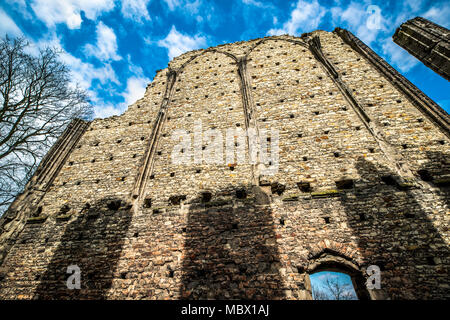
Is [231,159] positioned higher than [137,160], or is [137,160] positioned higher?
[137,160]

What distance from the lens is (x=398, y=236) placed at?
3.61 m

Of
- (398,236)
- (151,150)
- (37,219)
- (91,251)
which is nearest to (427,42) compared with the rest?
(398,236)

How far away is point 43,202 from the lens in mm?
5648

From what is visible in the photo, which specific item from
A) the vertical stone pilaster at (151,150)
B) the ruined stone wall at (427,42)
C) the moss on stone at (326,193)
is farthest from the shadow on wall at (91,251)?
the ruined stone wall at (427,42)

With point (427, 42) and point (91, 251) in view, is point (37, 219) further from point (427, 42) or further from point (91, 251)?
point (427, 42)

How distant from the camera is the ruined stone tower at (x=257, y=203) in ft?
11.8

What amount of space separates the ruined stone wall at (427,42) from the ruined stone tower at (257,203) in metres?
0.68

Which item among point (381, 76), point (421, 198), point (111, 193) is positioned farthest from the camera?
point (381, 76)

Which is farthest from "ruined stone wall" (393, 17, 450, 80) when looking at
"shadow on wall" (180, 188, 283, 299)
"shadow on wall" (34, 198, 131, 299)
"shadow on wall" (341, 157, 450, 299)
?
"shadow on wall" (34, 198, 131, 299)

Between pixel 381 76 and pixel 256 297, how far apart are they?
7.69m

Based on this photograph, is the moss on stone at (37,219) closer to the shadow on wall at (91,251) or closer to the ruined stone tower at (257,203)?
the ruined stone tower at (257,203)

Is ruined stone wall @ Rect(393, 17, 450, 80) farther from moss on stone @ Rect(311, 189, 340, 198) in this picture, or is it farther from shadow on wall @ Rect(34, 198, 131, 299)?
shadow on wall @ Rect(34, 198, 131, 299)
